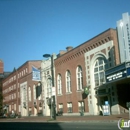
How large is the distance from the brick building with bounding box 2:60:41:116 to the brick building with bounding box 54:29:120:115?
14.8 meters

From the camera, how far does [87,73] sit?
34.5 metres

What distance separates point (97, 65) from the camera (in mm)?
33062

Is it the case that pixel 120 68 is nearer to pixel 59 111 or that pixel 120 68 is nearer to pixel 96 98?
pixel 96 98

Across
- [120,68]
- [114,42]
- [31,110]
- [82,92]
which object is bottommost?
[31,110]

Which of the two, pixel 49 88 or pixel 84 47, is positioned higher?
pixel 84 47

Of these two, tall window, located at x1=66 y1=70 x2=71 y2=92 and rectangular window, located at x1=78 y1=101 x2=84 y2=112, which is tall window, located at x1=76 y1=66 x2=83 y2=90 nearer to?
rectangular window, located at x1=78 y1=101 x2=84 y2=112

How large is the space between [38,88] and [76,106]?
1726cm

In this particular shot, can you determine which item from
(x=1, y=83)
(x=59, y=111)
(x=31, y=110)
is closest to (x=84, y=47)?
(x=59, y=111)

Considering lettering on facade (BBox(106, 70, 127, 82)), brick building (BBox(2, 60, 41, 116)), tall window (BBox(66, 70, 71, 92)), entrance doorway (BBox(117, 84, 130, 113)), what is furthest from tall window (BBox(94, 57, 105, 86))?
brick building (BBox(2, 60, 41, 116))

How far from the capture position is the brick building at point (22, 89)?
56.1 m

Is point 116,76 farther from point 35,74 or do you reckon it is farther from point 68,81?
point 35,74

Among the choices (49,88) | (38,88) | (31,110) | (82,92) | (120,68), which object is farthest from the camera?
(31,110)

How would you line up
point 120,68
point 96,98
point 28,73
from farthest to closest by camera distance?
point 28,73, point 96,98, point 120,68

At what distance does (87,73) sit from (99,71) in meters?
2.48
